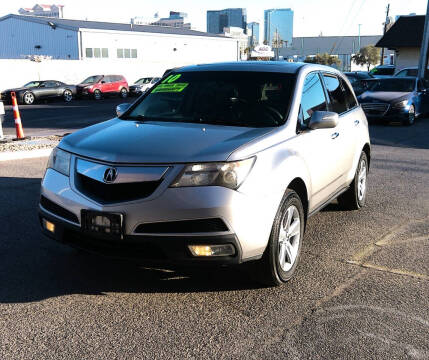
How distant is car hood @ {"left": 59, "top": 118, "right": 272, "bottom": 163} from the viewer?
3.56 meters

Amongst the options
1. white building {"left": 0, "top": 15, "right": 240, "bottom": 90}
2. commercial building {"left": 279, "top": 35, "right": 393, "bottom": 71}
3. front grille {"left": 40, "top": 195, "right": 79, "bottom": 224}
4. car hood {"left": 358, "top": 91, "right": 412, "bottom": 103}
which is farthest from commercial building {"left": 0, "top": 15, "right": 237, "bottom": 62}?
commercial building {"left": 279, "top": 35, "right": 393, "bottom": 71}

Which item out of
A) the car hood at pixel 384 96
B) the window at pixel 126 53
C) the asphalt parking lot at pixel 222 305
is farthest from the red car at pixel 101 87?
the asphalt parking lot at pixel 222 305

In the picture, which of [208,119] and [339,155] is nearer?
[208,119]

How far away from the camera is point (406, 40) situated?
40.4 metres

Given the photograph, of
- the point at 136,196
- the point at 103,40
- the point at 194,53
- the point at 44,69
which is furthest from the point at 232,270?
the point at 194,53

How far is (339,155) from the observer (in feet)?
17.2

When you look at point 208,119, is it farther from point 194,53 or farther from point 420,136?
point 194,53

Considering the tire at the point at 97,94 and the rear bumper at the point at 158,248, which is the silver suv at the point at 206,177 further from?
the tire at the point at 97,94

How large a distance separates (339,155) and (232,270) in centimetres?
178

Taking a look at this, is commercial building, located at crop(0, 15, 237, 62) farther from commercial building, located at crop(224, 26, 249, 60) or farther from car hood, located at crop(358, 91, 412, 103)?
car hood, located at crop(358, 91, 412, 103)

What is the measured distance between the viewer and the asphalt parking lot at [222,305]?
3164 mm

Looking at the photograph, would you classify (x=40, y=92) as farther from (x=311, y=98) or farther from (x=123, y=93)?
(x=311, y=98)

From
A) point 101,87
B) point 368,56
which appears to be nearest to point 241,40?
point 368,56

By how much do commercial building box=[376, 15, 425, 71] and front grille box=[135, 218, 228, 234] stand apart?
40.3m
